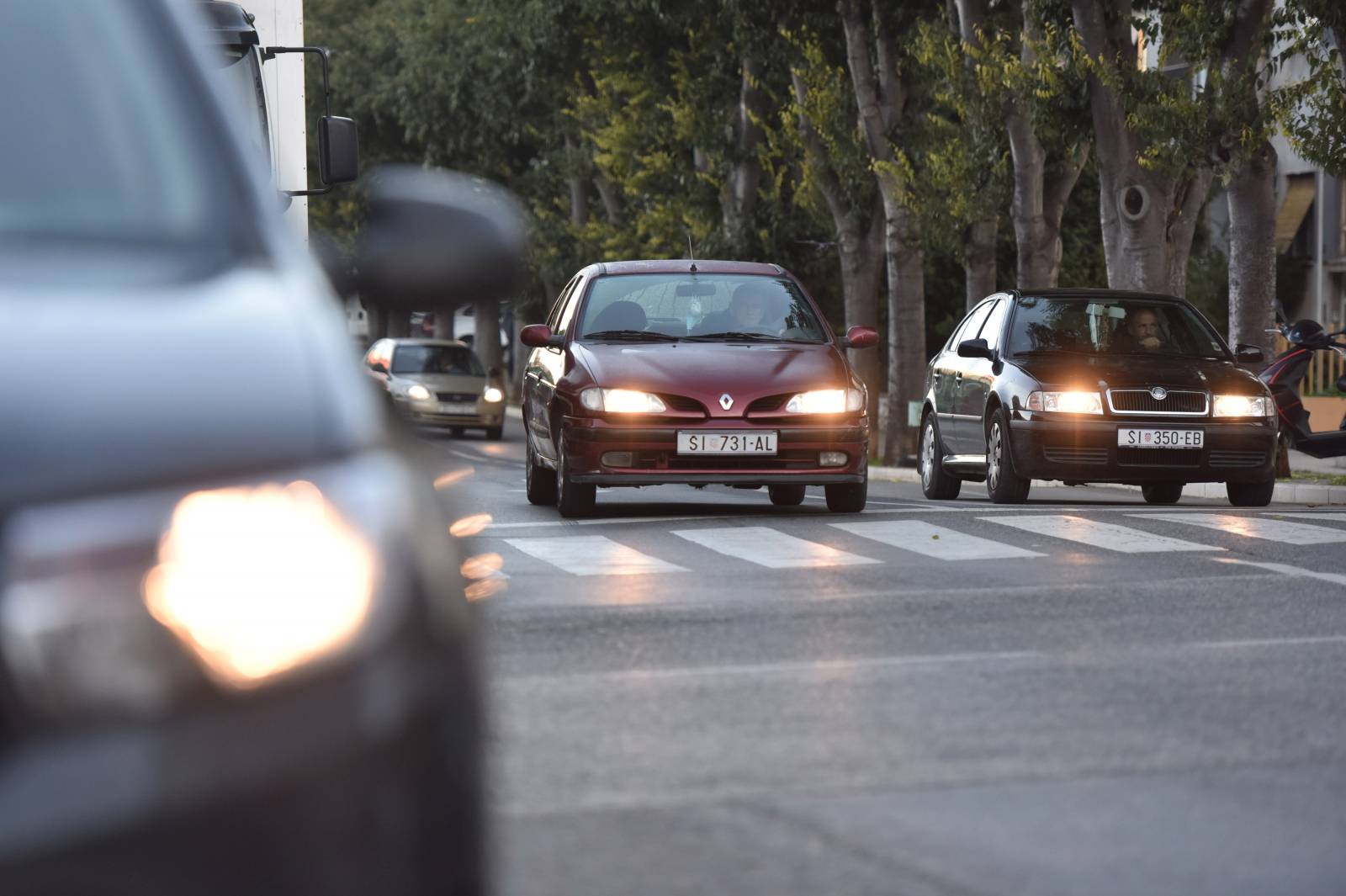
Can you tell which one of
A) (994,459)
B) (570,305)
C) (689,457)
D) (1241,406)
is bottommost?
(994,459)

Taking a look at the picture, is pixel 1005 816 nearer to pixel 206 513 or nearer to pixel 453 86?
pixel 206 513

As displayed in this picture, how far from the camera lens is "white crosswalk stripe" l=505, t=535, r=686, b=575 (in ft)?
36.1

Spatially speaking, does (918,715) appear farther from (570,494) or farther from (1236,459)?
(1236,459)

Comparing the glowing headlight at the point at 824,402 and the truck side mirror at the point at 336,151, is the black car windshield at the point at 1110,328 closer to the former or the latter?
the glowing headlight at the point at 824,402

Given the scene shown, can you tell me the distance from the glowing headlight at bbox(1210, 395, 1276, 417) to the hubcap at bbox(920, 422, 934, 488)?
3.18 m

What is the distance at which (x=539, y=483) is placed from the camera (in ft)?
54.0

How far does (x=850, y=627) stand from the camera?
8.73m

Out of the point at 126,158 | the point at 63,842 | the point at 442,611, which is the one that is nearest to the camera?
the point at 63,842

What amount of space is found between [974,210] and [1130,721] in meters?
21.5

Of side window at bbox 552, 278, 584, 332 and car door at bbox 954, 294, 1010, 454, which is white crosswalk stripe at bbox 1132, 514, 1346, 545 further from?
side window at bbox 552, 278, 584, 332

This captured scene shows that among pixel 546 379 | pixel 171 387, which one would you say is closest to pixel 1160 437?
pixel 546 379

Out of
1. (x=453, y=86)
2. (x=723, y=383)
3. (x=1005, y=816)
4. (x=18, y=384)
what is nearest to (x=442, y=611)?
(x=18, y=384)

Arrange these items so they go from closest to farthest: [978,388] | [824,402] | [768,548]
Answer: [768,548] < [824,402] < [978,388]

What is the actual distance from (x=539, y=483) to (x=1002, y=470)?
3.25 m
